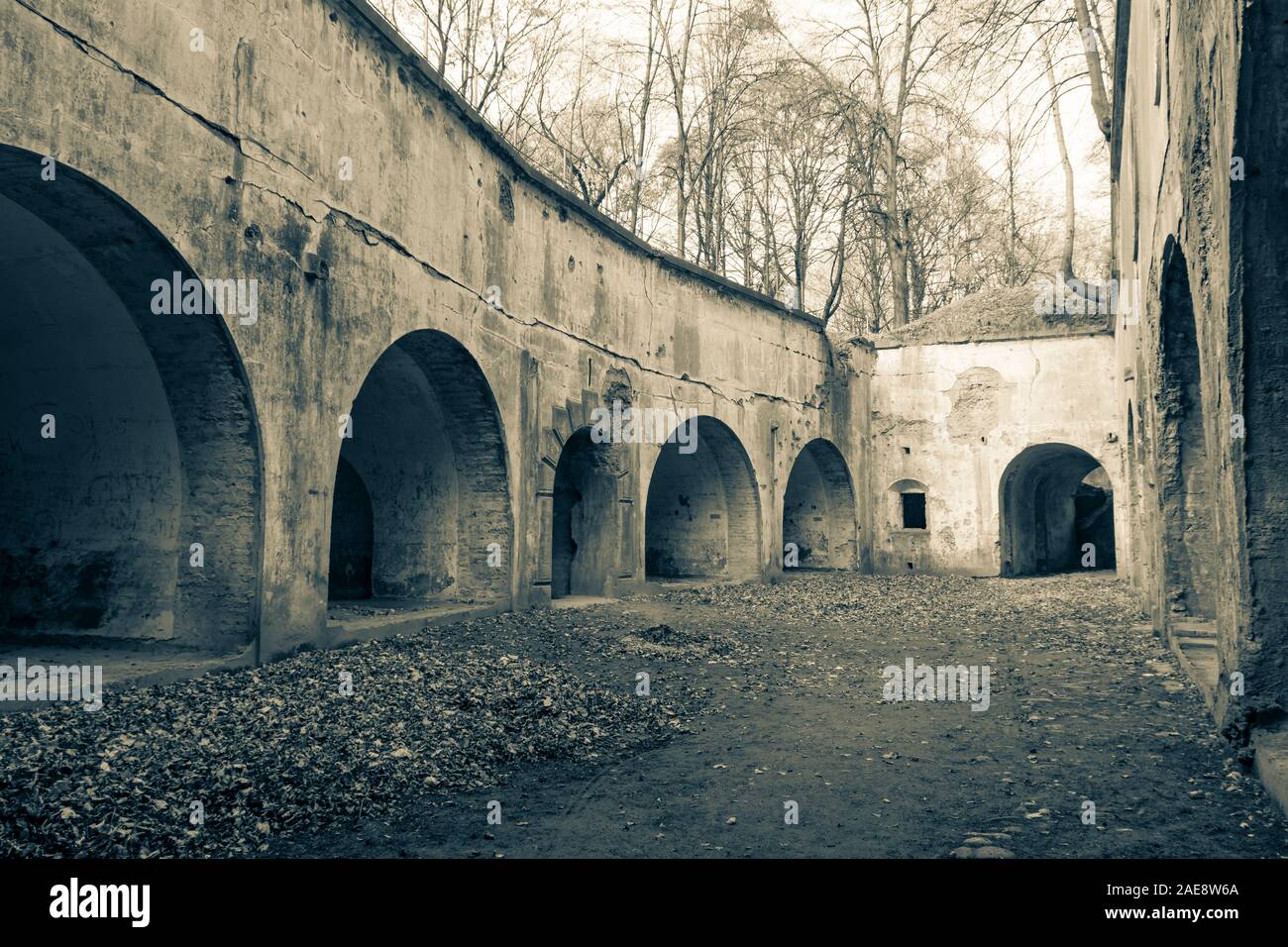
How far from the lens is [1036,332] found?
19.2 metres

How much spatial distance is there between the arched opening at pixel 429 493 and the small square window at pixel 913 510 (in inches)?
483

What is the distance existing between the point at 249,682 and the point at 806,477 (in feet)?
50.7

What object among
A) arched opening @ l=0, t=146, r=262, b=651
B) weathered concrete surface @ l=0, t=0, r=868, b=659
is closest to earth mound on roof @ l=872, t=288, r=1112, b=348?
weathered concrete surface @ l=0, t=0, r=868, b=659

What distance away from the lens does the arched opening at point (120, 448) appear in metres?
6.37

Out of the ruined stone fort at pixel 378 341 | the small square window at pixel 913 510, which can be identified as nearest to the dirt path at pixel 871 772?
the ruined stone fort at pixel 378 341

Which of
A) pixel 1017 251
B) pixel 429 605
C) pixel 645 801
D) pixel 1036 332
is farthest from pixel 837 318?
pixel 645 801

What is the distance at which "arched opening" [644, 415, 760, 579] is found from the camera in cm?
1680

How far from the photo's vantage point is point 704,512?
56.0 ft

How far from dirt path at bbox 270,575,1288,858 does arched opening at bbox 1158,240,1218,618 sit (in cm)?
81

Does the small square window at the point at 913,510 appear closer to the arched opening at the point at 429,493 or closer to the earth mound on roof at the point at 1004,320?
the earth mound on roof at the point at 1004,320

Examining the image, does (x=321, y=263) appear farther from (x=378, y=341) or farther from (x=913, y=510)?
(x=913, y=510)

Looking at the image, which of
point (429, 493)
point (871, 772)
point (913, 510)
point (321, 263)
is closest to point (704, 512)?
point (913, 510)

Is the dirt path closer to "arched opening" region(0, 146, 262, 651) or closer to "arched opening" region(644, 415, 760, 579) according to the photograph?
"arched opening" region(0, 146, 262, 651)

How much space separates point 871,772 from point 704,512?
12.0 metres
